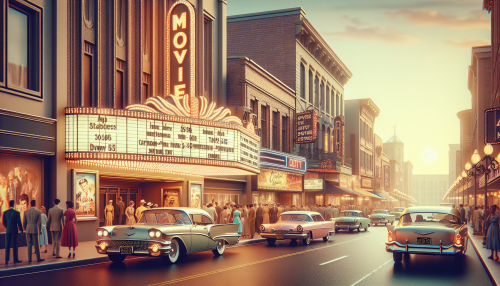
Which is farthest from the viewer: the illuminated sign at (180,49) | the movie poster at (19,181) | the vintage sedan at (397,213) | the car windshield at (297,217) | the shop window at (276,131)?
the vintage sedan at (397,213)

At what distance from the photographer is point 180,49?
23.8m

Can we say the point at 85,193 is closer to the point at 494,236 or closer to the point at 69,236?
the point at 69,236

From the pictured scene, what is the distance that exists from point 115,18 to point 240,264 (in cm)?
1266

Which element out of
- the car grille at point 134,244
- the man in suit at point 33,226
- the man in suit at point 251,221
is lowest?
the man in suit at point 251,221

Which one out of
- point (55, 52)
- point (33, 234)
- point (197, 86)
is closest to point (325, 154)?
point (197, 86)

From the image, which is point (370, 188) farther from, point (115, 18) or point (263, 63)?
point (115, 18)

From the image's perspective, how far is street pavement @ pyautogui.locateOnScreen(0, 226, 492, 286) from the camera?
11.1 m

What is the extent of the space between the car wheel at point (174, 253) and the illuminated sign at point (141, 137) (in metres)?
5.76

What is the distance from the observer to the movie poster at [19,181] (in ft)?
54.7

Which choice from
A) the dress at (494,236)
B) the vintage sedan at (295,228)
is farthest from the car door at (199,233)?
the dress at (494,236)

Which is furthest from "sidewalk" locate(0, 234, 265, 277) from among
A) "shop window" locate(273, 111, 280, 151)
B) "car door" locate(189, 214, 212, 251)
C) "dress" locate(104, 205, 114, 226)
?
"shop window" locate(273, 111, 280, 151)

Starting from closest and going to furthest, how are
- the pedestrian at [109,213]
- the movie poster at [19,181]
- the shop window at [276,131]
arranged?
the movie poster at [19,181], the pedestrian at [109,213], the shop window at [276,131]

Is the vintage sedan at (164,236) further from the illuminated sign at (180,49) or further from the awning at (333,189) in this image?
the awning at (333,189)

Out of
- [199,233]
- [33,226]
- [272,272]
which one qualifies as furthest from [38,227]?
[272,272]
